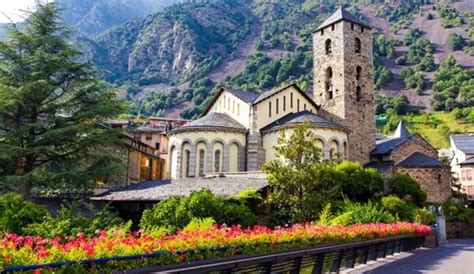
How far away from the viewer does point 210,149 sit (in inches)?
1379

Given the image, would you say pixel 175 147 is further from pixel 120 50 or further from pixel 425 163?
pixel 120 50

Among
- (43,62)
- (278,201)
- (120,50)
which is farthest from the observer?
(120,50)

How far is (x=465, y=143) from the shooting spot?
233ft

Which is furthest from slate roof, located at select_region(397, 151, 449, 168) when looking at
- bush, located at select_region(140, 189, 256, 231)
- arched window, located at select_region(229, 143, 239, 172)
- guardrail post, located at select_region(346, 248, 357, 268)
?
guardrail post, located at select_region(346, 248, 357, 268)

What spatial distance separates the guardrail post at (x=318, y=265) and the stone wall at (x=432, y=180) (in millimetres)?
30170

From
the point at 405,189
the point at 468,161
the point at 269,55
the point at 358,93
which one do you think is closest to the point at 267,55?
the point at 269,55

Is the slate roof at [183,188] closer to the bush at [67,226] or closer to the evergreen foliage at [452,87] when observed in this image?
the bush at [67,226]

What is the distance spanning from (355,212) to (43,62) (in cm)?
2009

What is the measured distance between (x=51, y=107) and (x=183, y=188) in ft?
31.4

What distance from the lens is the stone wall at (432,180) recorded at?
1521 inches

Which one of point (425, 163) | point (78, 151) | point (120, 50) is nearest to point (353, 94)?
point (425, 163)

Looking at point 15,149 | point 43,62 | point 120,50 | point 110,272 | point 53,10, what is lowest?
point 110,272

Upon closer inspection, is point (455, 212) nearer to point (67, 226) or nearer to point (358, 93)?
point (358, 93)

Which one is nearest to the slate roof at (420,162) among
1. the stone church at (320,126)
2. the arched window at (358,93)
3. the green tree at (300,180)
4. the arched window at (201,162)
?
the stone church at (320,126)
